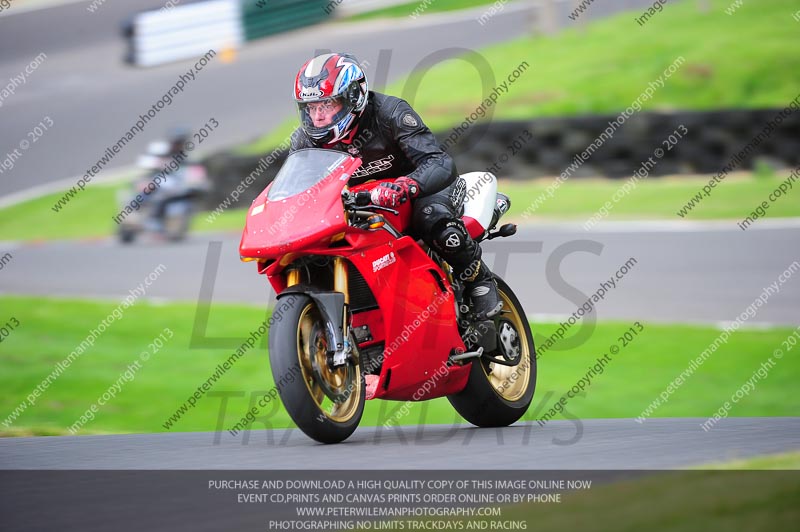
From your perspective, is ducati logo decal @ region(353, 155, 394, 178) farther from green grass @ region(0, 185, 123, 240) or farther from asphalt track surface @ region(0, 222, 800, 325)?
green grass @ region(0, 185, 123, 240)

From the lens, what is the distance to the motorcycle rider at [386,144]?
19.2 ft

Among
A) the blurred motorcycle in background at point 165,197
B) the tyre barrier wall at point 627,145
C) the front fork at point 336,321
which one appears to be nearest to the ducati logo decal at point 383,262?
the front fork at point 336,321

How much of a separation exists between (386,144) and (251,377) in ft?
18.1

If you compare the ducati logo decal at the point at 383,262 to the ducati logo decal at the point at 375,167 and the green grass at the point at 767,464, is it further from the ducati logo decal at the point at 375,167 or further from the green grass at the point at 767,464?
the green grass at the point at 767,464

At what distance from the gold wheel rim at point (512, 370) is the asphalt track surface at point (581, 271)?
4214 millimetres

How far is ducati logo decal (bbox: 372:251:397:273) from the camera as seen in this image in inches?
229

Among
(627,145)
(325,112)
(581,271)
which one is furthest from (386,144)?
(627,145)

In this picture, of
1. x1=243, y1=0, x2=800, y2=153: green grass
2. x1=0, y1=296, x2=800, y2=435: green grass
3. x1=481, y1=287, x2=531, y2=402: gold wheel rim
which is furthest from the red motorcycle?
x1=243, y1=0, x2=800, y2=153: green grass

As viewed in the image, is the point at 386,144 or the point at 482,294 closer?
the point at 386,144

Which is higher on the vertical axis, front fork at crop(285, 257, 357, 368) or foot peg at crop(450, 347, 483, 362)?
front fork at crop(285, 257, 357, 368)

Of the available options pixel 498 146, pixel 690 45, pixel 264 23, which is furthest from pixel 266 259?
pixel 264 23

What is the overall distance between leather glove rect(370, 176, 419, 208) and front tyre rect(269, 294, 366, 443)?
602mm

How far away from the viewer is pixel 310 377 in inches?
214

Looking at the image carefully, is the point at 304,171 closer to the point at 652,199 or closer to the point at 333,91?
the point at 333,91
